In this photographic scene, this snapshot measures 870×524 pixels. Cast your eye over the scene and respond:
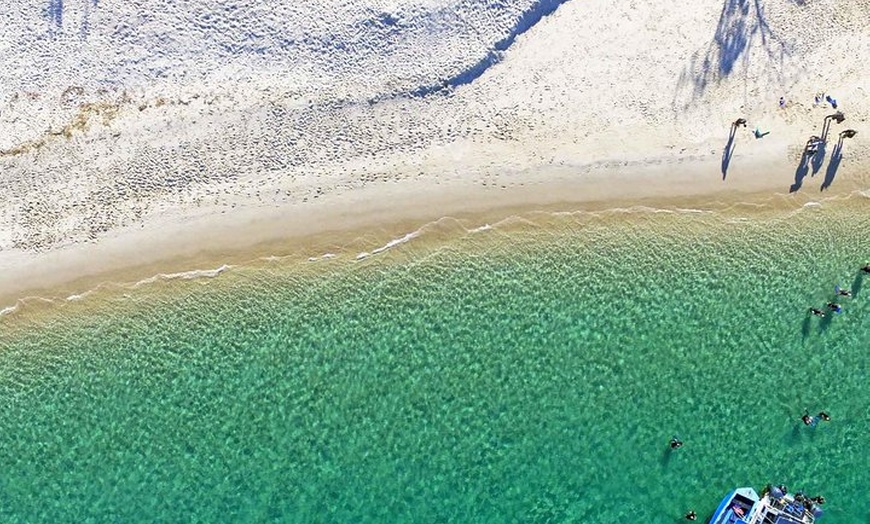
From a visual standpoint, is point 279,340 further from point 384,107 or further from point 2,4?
point 2,4

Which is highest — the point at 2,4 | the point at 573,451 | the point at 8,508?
the point at 2,4

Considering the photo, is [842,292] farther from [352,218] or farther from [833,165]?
[352,218]

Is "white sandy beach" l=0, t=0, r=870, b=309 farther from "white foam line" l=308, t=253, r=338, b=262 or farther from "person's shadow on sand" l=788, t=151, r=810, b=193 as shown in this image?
"white foam line" l=308, t=253, r=338, b=262

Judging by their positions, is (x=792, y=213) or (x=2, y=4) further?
(x=792, y=213)

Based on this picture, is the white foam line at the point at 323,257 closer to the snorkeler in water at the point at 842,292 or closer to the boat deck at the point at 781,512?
the boat deck at the point at 781,512

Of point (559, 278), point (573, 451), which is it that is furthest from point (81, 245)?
point (573, 451)

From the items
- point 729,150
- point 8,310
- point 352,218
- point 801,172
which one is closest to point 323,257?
point 352,218


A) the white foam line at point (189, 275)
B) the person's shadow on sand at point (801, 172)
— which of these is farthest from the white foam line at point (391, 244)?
the person's shadow on sand at point (801, 172)

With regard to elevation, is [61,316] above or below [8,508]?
above
